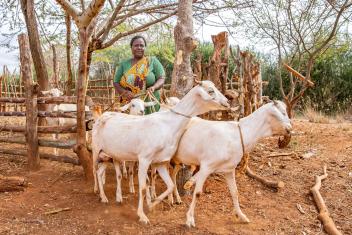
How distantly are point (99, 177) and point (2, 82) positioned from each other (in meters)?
14.7

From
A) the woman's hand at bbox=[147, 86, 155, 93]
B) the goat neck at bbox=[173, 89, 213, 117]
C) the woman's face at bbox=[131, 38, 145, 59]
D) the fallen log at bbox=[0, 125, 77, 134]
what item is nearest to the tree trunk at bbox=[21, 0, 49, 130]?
the fallen log at bbox=[0, 125, 77, 134]

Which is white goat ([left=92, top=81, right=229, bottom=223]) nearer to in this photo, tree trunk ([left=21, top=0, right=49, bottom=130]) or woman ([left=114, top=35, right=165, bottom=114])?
woman ([left=114, top=35, right=165, bottom=114])

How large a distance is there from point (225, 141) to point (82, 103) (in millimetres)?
2425

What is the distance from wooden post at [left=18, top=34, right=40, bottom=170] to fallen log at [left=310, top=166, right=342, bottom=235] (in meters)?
4.39

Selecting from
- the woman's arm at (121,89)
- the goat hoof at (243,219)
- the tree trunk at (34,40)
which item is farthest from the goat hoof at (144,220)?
the tree trunk at (34,40)

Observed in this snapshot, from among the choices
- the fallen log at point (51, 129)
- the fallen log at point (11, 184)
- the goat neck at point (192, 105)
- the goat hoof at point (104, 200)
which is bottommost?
the goat hoof at point (104, 200)

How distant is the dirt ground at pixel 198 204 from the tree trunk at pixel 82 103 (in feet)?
1.08

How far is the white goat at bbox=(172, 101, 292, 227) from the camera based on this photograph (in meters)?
4.48

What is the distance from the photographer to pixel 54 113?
6914 mm

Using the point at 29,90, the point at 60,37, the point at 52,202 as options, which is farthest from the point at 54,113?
the point at 60,37

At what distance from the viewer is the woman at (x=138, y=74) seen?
572 cm

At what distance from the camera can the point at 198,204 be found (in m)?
5.35

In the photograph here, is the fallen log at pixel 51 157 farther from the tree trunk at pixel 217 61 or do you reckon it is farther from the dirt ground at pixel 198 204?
the tree trunk at pixel 217 61

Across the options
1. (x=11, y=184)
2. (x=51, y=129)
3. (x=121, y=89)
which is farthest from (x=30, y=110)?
(x=121, y=89)
